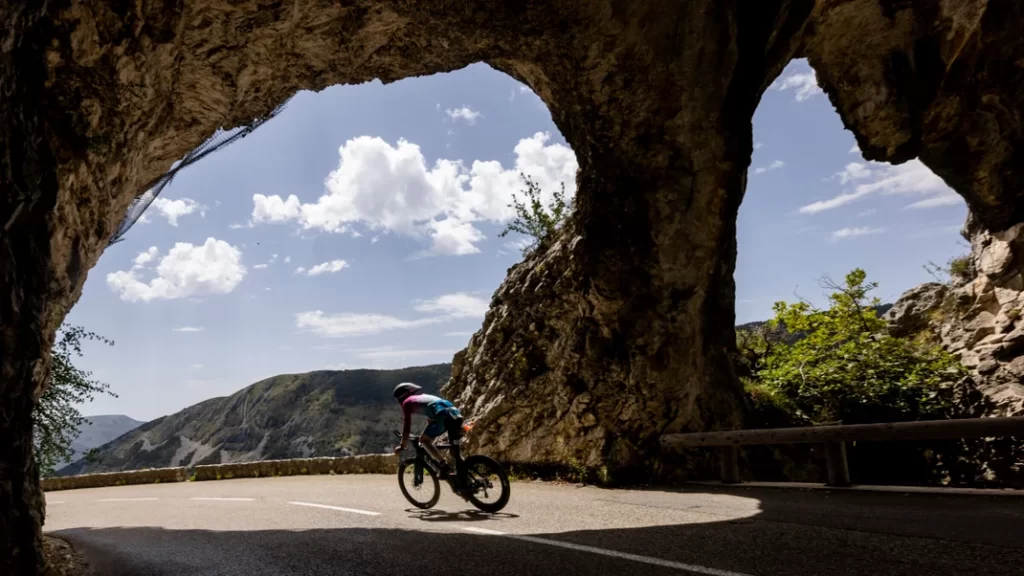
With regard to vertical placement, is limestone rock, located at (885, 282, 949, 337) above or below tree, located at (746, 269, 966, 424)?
above

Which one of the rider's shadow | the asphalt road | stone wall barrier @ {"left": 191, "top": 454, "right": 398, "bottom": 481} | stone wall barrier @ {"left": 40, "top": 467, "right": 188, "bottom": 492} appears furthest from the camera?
stone wall barrier @ {"left": 40, "top": 467, "right": 188, "bottom": 492}

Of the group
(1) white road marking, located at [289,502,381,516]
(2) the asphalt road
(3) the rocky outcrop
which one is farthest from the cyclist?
(3) the rocky outcrop

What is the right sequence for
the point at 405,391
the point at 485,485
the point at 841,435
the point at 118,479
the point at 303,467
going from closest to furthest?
the point at 485,485
the point at 841,435
the point at 405,391
the point at 303,467
the point at 118,479

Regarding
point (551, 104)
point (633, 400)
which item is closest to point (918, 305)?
point (633, 400)

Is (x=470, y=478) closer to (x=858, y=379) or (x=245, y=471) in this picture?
(x=858, y=379)

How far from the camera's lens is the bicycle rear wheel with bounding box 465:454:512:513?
7598 millimetres

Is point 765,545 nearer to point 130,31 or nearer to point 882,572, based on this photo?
point 882,572

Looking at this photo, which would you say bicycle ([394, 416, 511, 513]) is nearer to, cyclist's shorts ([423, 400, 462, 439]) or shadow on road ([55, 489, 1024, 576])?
cyclist's shorts ([423, 400, 462, 439])

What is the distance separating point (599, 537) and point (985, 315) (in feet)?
41.5

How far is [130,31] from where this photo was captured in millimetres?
7133

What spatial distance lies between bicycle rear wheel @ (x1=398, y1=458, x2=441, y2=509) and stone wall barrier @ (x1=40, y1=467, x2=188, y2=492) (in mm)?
15775

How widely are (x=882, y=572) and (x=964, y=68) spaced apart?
14.1 m

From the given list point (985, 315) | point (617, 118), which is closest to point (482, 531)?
point (617, 118)

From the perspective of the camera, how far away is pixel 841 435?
8133mm
